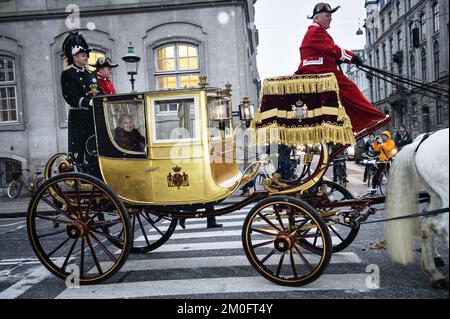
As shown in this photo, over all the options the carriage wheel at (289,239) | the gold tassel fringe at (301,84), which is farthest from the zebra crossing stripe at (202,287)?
the gold tassel fringe at (301,84)

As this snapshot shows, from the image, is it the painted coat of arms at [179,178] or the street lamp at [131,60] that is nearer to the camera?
the painted coat of arms at [179,178]

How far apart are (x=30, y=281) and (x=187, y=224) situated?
3.36 metres

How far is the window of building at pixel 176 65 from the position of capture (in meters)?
12.0

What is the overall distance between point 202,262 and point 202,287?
849 mm

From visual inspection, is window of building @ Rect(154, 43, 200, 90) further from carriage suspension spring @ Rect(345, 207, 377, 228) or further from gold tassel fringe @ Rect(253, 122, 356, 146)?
carriage suspension spring @ Rect(345, 207, 377, 228)

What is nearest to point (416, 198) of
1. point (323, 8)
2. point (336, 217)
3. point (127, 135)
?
point (336, 217)

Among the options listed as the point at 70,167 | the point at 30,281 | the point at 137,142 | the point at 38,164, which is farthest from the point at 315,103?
the point at 38,164

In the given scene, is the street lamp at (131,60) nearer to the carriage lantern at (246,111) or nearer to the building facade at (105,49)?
the building facade at (105,49)

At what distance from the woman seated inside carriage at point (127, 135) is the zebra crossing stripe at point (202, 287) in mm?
1372

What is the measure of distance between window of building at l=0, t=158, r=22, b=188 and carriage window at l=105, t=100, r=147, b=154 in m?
10.3

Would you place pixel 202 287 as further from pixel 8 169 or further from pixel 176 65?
pixel 8 169

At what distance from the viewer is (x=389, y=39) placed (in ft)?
15.4

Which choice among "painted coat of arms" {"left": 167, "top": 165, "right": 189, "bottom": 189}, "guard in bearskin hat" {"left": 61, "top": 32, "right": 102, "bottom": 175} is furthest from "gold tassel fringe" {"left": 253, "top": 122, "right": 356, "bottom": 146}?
"guard in bearskin hat" {"left": 61, "top": 32, "right": 102, "bottom": 175}
